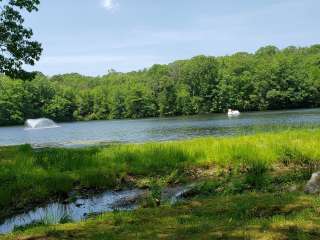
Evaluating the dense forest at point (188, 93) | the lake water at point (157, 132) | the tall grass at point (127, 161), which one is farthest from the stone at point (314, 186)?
the dense forest at point (188, 93)

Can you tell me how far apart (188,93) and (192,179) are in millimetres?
132722

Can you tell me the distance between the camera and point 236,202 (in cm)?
1063

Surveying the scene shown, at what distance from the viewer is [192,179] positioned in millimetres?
17062

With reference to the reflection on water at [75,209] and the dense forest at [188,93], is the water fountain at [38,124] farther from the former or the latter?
the reflection on water at [75,209]

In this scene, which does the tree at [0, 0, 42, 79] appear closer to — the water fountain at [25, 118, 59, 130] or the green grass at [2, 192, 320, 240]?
the green grass at [2, 192, 320, 240]

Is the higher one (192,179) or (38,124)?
(192,179)


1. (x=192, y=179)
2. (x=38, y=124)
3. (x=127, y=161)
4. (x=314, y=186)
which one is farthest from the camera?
(x=38, y=124)

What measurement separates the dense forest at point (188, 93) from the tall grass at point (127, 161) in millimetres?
114552

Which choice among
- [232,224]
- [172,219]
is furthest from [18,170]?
[232,224]

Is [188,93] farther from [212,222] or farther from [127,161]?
[212,222]

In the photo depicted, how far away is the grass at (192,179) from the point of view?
860 centimetres

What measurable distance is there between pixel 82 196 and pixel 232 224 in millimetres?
7880

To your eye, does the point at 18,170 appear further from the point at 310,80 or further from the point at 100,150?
the point at 310,80

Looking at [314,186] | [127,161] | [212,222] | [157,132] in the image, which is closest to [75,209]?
[127,161]
